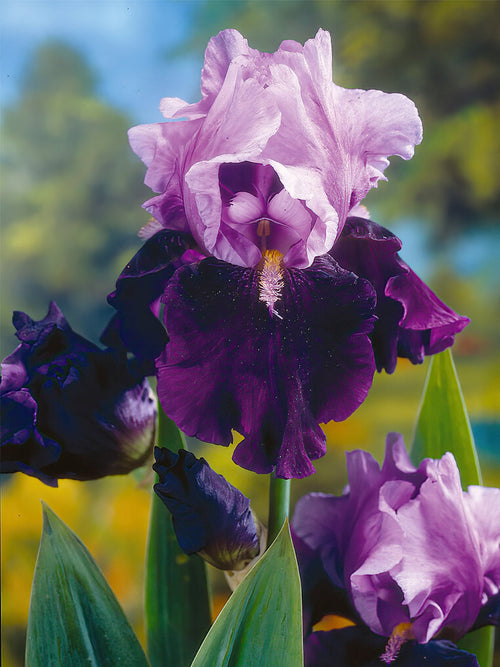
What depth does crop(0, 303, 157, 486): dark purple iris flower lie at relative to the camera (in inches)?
15.8

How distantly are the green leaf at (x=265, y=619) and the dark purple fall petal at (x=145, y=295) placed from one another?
14 centimetres

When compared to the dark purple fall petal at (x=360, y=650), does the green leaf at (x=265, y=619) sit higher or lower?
higher

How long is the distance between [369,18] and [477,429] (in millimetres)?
545

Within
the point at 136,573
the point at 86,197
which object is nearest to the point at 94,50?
the point at 86,197

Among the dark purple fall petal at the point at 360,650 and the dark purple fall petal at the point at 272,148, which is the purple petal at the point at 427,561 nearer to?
the dark purple fall petal at the point at 360,650

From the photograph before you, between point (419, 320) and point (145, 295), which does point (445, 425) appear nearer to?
point (419, 320)

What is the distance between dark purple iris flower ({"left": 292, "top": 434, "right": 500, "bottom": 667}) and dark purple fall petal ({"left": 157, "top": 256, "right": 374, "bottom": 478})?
0.12 metres

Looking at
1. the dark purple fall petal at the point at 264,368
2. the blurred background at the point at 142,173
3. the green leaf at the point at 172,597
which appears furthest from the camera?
the blurred background at the point at 142,173

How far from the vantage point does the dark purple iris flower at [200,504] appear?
1.19 feet

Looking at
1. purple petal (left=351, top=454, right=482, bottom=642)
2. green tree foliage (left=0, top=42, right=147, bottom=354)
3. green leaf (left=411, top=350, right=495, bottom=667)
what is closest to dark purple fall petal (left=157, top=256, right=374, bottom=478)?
purple petal (left=351, top=454, right=482, bottom=642)

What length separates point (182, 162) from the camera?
0.39m

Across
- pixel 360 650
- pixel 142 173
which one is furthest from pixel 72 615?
pixel 142 173

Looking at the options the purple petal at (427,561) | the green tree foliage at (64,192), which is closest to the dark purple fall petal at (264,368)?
the purple petal at (427,561)

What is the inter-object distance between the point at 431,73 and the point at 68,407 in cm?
64
